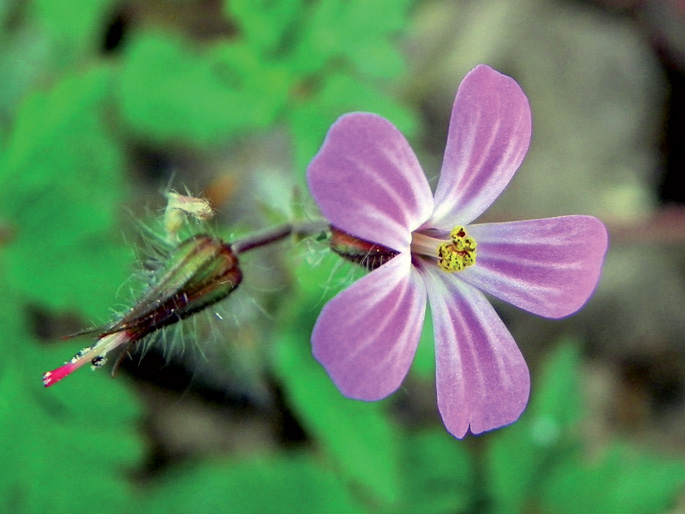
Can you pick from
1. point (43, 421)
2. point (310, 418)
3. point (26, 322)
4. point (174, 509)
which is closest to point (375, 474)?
point (310, 418)

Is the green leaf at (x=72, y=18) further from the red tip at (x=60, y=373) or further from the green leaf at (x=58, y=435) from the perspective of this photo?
the red tip at (x=60, y=373)

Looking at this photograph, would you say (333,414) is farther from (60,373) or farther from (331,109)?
(60,373)

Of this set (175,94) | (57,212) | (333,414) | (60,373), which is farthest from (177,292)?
(175,94)

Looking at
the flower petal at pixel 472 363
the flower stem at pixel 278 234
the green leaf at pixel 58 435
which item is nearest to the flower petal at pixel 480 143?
the flower petal at pixel 472 363

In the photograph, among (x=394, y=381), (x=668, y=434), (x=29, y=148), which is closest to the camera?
(x=394, y=381)

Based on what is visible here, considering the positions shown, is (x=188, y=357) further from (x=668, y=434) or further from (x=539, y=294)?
(x=668, y=434)

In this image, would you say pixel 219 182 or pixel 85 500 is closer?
pixel 85 500

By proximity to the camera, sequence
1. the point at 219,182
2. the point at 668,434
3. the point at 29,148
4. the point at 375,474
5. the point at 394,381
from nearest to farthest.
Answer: the point at 394,381 → the point at 29,148 → the point at 375,474 → the point at 219,182 → the point at 668,434

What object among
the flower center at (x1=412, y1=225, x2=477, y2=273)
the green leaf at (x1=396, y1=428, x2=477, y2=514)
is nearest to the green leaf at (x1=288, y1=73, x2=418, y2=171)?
the flower center at (x1=412, y1=225, x2=477, y2=273)
